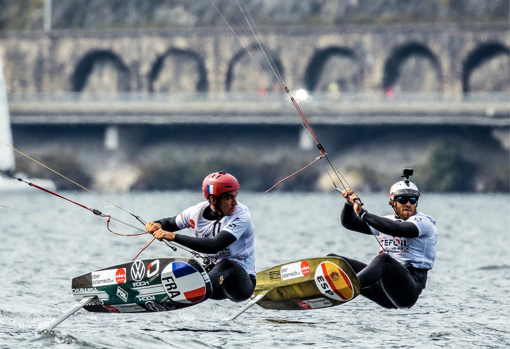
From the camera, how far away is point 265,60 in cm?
6675

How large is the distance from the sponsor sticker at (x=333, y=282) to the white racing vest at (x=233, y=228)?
1.00 metres

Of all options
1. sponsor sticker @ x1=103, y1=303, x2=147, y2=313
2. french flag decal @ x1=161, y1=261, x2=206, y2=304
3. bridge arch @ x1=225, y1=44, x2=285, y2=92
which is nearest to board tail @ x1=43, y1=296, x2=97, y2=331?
sponsor sticker @ x1=103, y1=303, x2=147, y2=313

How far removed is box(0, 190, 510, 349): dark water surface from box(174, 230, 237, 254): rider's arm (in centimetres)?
116

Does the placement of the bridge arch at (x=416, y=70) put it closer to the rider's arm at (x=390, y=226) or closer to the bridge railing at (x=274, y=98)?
the bridge railing at (x=274, y=98)

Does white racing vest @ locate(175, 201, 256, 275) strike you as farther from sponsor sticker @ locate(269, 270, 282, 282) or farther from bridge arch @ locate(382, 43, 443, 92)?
bridge arch @ locate(382, 43, 443, 92)

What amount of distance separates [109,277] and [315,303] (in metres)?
3.05

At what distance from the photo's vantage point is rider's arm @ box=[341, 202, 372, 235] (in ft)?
40.2

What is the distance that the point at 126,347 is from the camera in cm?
1081

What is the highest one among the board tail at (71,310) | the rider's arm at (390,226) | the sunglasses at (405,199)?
the sunglasses at (405,199)

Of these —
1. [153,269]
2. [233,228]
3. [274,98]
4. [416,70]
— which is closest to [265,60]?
[274,98]

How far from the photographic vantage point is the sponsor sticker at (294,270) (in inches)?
508

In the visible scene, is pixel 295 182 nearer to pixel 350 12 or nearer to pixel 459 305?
pixel 350 12

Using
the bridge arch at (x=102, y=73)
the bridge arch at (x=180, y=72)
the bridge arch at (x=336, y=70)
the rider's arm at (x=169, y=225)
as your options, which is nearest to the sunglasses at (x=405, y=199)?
the rider's arm at (x=169, y=225)

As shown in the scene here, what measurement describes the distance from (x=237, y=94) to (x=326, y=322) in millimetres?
53293
